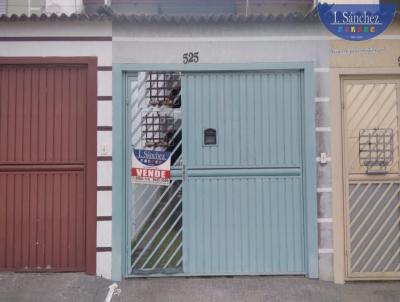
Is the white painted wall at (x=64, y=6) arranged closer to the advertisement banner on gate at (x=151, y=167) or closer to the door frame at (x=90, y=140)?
the door frame at (x=90, y=140)

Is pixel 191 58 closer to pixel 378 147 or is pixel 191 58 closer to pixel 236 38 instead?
pixel 236 38

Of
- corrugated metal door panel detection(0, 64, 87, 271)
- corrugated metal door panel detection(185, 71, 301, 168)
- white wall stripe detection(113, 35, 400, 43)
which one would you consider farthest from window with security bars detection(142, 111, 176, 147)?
white wall stripe detection(113, 35, 400, 43)

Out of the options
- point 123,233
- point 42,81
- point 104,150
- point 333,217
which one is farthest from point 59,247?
point 333,217

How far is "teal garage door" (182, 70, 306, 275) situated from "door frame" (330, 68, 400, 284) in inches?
15.1

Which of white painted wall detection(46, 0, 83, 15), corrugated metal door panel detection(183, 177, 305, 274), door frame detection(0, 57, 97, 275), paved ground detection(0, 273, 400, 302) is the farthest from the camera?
white painted wall detection(46, 0, 83, 15)

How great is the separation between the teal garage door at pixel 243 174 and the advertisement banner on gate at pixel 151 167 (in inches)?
8.9

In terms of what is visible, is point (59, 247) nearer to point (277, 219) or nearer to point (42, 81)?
point (42, 81)

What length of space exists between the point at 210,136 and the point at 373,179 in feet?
6.62

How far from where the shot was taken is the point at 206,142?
497cm

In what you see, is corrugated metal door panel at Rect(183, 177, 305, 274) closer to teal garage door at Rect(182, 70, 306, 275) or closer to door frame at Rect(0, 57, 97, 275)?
teal garage door at Rect(182, 70, 306, 275)

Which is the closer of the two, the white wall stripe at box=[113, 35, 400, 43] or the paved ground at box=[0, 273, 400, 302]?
the paved ground at box=[0, 273, 400, 302]

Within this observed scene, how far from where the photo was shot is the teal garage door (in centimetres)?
493

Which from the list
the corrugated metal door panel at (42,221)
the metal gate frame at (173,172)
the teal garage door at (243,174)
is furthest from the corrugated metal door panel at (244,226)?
the corrugated metal door panel at (42,221)

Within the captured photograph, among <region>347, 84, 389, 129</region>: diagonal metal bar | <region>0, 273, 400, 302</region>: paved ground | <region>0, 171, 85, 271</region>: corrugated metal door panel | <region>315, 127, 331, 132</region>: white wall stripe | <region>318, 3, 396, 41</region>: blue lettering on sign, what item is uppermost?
<region>318, 3, 396, 41</region>: blue lettering on sign
